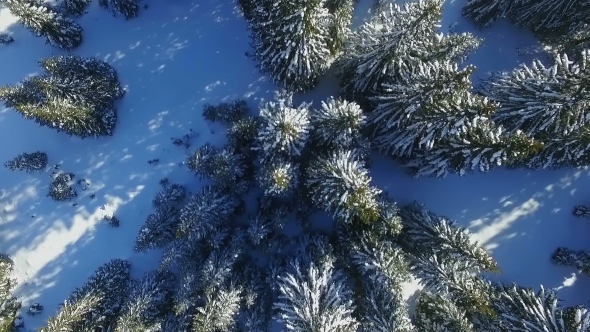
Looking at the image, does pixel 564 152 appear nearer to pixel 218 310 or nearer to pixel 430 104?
pixel 430 104

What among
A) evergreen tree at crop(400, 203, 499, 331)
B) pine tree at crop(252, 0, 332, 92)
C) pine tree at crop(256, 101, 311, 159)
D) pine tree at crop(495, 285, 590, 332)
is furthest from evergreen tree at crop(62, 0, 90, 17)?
pine tree at crop(495, 285, 590, 332)

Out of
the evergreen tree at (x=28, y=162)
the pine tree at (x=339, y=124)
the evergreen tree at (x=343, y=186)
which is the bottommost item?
the evergreen tree at (x=343, y=186)

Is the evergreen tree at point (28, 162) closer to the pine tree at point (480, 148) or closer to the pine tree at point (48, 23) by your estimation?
the pine tree at point (48, 23)

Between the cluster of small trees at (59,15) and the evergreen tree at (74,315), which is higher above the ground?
the cluster of small trees at (59,15)

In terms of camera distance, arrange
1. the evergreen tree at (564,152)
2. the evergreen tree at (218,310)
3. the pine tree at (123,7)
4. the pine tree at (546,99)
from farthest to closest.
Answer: the pine tree at (123,7) → the evergreen tree at (218,310) → the evergreen tree at (564,152) → the pine tree at (546,99)

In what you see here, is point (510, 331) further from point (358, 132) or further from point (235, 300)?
point (235, 300)

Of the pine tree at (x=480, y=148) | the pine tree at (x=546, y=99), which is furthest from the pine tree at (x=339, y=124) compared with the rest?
the pine tree at (x=546, y=99)

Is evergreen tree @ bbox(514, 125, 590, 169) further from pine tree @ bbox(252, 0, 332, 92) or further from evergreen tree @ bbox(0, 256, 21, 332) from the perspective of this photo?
evergreen tree @ bbox(0, 256, 21, 332)

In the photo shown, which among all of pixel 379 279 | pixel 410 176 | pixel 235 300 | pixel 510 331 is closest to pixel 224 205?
pixel 235 300
